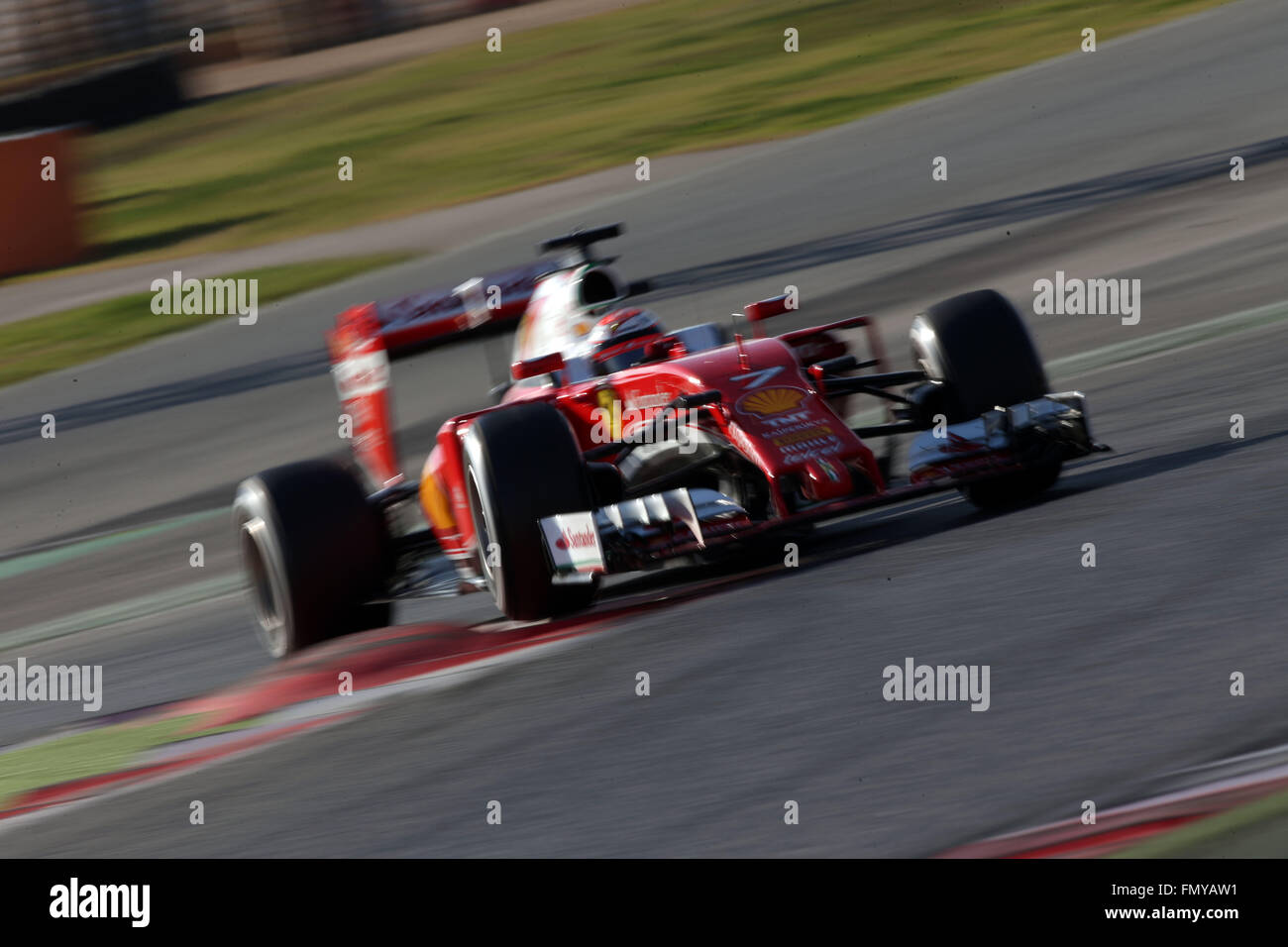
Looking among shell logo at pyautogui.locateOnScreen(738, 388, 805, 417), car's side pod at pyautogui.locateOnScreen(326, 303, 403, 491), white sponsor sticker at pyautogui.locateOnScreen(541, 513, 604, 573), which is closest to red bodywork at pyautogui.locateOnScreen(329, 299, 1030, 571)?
shell logo at pyautogui.locateOnScreen(738, 388, 805, 417)

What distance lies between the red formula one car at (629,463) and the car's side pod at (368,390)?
0.26 metres

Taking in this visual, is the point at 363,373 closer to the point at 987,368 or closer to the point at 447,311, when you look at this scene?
the point at 447,311

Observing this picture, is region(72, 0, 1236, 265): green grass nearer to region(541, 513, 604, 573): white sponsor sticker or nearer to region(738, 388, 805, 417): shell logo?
region(738, 388, 805, 417): shell logo

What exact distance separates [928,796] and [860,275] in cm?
1026

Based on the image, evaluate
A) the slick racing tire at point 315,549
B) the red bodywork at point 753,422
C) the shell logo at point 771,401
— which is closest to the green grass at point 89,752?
the slick racing tire at point 315,549

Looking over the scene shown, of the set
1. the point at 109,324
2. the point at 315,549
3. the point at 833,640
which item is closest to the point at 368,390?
the point at 315,549

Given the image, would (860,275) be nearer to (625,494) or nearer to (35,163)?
(625,494)

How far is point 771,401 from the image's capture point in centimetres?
656

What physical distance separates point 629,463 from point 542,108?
711 inches

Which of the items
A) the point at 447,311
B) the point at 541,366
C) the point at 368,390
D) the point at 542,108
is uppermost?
the point at 542,108

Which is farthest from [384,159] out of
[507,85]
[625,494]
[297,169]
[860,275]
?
[625,494]

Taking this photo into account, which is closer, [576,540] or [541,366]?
[576,540]

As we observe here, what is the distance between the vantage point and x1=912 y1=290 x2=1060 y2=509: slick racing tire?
6.98 meters

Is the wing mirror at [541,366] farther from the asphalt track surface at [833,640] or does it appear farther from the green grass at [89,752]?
the green grass at [89,752]
